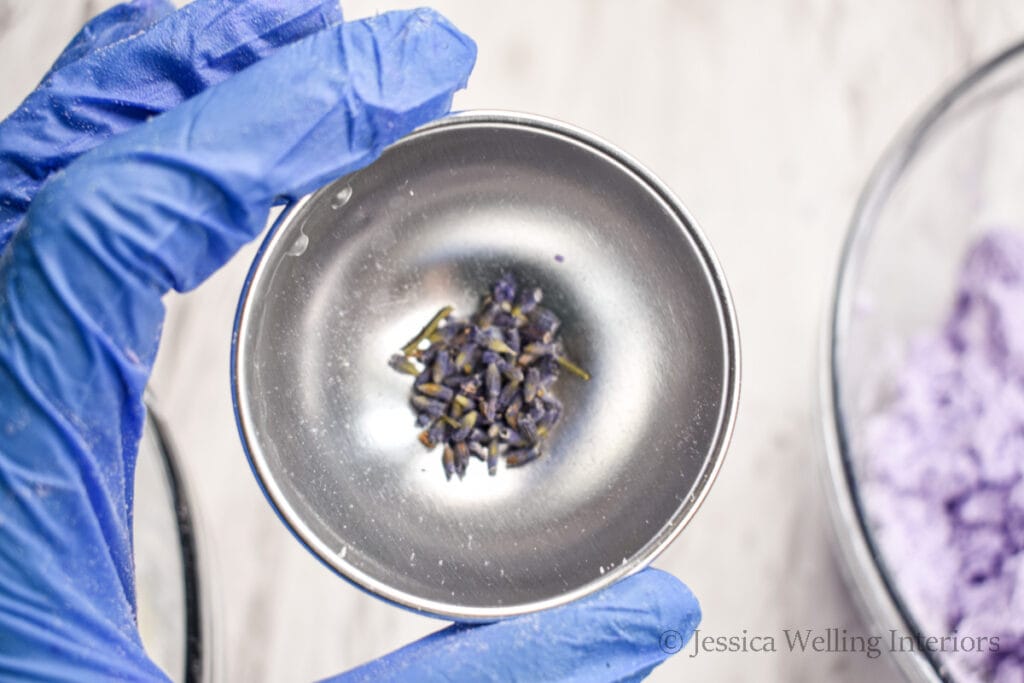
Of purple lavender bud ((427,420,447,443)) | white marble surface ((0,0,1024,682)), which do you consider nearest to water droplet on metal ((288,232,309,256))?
purple lavender bud ((427,420,447,443))

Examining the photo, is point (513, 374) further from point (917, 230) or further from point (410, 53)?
point (917, 230)

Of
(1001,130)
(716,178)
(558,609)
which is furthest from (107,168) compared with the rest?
(1001,130)

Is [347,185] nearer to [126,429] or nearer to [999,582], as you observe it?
[126,429]

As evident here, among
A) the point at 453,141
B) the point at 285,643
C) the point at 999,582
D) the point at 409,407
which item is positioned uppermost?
the point at 453,141

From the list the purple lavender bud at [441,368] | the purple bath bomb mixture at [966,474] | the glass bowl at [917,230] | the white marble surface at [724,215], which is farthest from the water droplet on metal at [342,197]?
the purple bath bomb mixture at [966,474]

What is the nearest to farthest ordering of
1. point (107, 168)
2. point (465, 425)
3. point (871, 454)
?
point (107, 168)
point (465, 425)
point (871, 454)

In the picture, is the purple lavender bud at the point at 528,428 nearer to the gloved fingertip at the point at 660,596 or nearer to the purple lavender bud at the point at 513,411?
the purple lavender bud at the point at 513,411
